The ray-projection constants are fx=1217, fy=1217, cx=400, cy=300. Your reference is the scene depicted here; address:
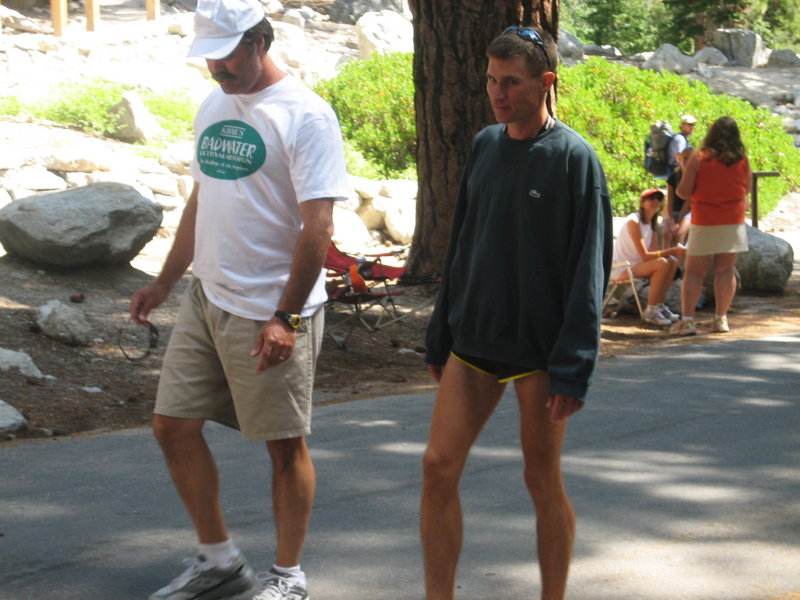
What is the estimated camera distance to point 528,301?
3504 millimetres

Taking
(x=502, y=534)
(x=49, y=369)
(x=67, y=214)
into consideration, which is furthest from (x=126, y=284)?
(x=502, y=534)

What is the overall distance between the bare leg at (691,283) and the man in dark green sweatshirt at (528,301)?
6.72 metres

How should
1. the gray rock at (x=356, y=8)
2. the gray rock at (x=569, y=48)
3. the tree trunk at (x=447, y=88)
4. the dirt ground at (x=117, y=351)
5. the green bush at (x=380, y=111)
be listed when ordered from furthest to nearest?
the gray rock at (x=356, y=8), the gray rock at (x=569, y=48), the green bush at (x=380, y=111), the tree trunk at (x=447, y=88), the dirt ground at (x=117, y=351)

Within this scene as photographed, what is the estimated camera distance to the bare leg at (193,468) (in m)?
3.87

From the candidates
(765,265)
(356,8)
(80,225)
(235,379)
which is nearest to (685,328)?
(765,265)

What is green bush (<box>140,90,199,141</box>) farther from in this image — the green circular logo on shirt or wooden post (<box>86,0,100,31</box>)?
the green circular logo on shirt

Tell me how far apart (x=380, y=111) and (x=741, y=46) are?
58.7ft

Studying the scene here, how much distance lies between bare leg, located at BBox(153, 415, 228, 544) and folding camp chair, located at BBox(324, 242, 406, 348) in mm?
4952

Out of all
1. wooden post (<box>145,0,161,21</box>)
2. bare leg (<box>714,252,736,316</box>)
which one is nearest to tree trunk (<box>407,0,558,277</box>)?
bare leg (<box>714,252,736,316</box>)

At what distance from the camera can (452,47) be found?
977 cm

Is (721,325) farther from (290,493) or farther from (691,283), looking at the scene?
(290,493)

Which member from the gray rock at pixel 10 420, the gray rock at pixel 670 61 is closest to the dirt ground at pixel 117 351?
the gray rock at pixel 10 420

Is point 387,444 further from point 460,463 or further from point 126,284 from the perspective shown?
point 126,284

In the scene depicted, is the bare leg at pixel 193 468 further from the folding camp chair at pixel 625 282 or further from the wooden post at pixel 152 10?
the wooden post at pixel 152 10
